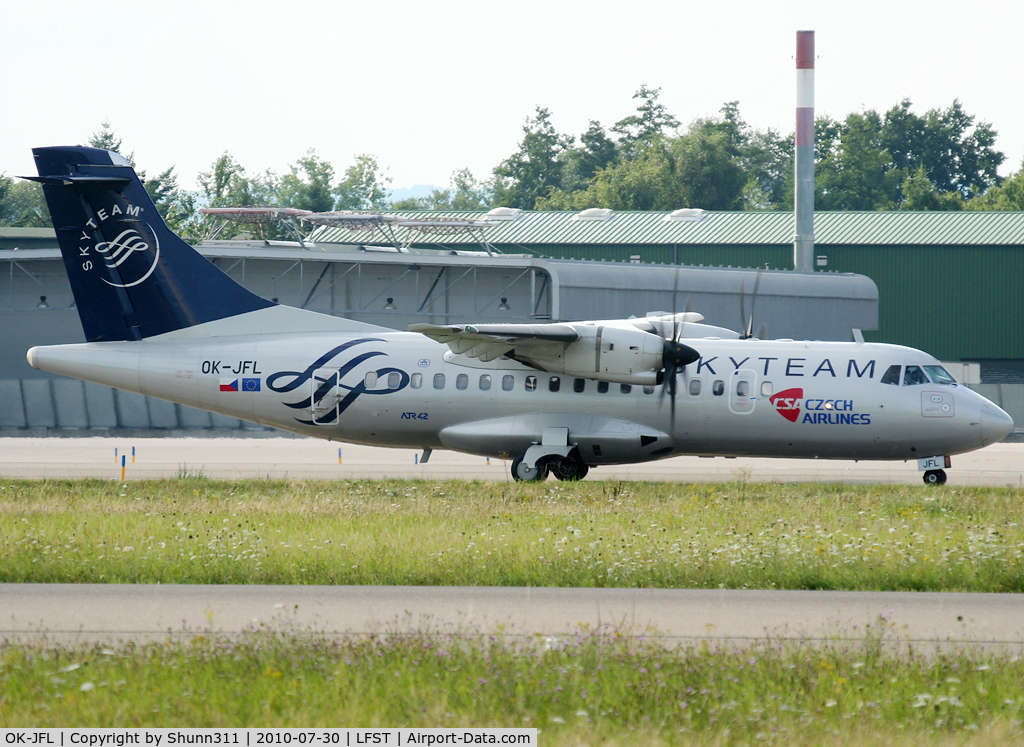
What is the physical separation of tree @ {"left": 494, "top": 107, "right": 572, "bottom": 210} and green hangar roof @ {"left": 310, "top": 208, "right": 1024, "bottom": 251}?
60.9 meters

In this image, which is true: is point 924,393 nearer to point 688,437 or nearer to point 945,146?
point 688,437

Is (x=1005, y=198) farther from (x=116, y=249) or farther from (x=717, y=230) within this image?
(x=116, y=249)

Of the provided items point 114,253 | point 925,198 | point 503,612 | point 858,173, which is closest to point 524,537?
point 503,612

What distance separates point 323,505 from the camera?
2016 centimetres

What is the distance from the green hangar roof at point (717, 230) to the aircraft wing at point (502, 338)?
3892 cm

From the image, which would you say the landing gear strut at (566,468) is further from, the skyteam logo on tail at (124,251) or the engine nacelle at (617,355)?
the skyteam logo on tail at (124,251)

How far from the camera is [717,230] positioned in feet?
232

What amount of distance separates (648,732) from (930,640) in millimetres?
3830

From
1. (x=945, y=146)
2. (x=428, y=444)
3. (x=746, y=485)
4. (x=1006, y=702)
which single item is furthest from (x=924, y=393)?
(x=945, y=146)

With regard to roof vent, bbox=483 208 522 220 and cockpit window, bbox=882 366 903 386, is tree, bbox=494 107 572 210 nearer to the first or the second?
roof vent, bbox=483 208 522 220

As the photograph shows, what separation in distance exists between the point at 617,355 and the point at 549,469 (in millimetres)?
3337

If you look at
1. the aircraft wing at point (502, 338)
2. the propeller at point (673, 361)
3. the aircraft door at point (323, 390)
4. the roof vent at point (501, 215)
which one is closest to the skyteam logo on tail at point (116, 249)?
the aircraft door at point (323, 390)

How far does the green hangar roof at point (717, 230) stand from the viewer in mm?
66875

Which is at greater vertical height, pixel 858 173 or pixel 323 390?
pixel 858 173
